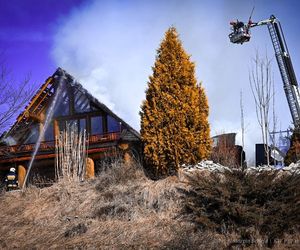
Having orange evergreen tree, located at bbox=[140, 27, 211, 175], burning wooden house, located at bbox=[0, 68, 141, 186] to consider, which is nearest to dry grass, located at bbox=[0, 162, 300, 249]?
orange evergreen tree, located at bbox=[140, 27, 211, 175]

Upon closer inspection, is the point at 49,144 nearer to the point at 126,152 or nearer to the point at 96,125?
the point at 96,125

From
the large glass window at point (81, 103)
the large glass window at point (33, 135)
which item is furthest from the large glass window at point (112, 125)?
the large glass window at point (33, 135)

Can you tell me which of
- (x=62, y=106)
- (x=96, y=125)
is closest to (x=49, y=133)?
(x=62, y=106)

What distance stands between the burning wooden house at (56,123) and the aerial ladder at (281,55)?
24.2 feet

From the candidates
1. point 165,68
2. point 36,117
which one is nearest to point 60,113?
point 36,117

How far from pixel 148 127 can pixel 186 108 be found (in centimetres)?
135

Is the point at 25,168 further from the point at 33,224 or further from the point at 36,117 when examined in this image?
the point at 33,224

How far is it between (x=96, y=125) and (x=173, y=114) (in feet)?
42.7

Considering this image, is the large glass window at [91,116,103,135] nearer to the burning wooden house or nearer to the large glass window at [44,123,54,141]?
the burning wooden house

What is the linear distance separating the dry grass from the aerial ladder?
1022 centimetres

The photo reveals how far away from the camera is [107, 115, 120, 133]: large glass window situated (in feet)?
78.0

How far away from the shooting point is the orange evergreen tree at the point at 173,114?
12445 mm

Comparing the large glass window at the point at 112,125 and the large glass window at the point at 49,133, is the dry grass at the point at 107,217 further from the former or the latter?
the large glass window at the point at 49,133

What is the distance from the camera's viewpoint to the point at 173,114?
41.6 feet
